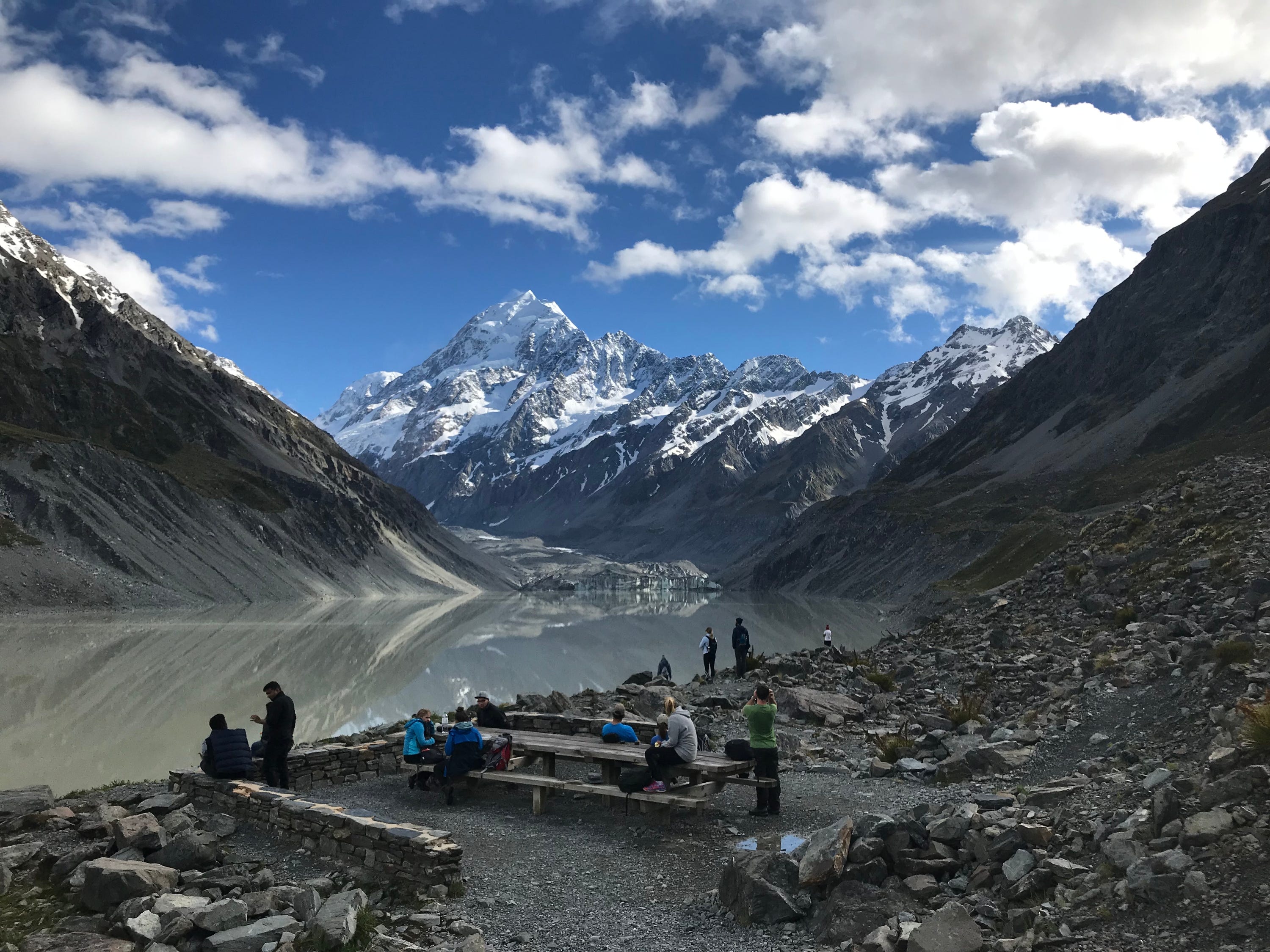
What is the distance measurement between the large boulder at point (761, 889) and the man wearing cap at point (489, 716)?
9437 mm

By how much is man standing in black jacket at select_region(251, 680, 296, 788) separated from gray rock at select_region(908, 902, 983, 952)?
473 inches

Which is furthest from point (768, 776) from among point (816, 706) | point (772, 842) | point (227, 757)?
point (816, 706)

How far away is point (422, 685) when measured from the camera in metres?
47.3

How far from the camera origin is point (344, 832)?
41.1 ft

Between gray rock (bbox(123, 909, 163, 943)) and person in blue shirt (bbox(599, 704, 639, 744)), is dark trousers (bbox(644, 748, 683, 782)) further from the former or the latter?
gray rock (bbox(123, 909, 163, 943))

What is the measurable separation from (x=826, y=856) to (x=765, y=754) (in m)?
4.17

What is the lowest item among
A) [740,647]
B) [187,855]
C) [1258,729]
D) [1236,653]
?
[187,855]

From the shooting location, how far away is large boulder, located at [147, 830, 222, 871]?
12258 mm

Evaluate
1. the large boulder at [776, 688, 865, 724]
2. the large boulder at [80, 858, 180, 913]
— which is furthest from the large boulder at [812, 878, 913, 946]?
the large boulder at [776, 688, 865, 724]

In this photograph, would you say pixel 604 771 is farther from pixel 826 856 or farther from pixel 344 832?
pixel 826 856

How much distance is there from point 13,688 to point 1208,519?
4791cm

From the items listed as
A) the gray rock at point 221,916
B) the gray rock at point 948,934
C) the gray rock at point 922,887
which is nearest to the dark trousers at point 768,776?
the gray rock at point 922,887

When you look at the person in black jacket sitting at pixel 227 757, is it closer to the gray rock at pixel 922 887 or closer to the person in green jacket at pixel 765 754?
the person in green jacket at pixel 765 754

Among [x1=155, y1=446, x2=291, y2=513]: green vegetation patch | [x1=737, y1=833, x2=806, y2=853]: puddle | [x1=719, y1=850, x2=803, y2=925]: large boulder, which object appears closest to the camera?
[x1=719, y1=850, x2=803, y2=925]: large boulder
